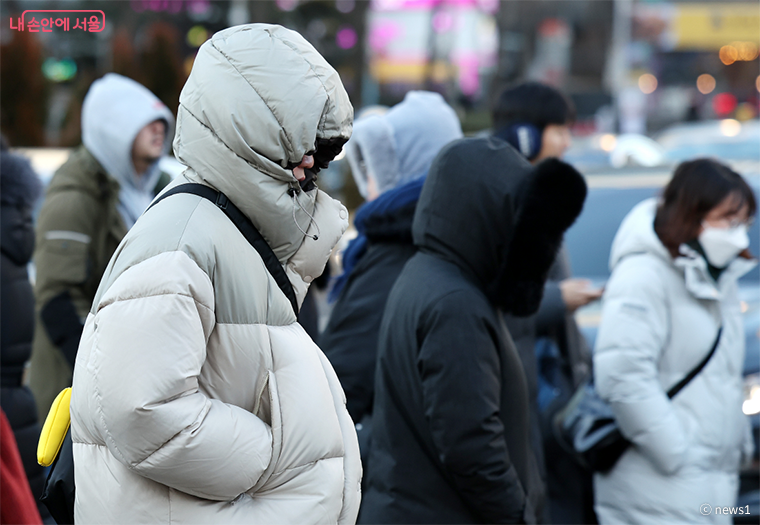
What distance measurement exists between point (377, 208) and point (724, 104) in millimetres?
27395

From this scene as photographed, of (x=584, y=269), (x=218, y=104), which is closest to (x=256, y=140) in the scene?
(x=218, y=104)

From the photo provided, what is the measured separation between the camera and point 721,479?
312 centimetres

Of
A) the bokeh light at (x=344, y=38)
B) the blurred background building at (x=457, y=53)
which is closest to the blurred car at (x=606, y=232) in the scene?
the blurred background building at (x=457, y=53)

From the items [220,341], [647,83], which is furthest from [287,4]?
[220,341]

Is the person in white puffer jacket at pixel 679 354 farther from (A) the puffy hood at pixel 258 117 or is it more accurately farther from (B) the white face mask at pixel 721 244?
(A) the puffy hood at pixel 258 117

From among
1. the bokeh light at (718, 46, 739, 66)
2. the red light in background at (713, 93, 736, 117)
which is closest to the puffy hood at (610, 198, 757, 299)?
the red light in background at (713, 93, 736, 117)

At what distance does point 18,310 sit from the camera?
3324 millimetres

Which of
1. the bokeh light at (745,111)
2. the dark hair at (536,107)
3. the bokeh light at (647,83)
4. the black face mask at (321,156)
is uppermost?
the black face mask at (321,156)

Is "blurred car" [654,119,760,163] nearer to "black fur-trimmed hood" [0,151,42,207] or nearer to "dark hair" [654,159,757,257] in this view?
"dark hair" [654,159,757,257]

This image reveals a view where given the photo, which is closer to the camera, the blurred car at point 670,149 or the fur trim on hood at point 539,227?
the fur trim on hood at point 539,227

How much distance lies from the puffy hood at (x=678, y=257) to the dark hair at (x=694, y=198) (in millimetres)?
34

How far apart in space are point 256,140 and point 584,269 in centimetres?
394

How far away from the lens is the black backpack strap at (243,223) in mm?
1793

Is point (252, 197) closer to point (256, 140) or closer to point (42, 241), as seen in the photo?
point (256, 140)
